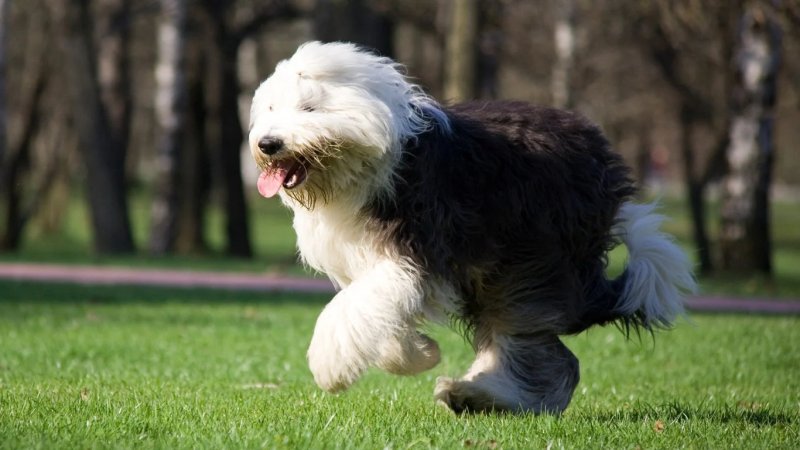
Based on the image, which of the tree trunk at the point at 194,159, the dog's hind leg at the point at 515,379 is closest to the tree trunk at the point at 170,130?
the tree trunk at the point at 194,159

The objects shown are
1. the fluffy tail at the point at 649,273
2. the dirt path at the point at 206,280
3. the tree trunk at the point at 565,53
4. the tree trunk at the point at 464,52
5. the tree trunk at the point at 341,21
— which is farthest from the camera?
the tree trunk at the point at 565,53

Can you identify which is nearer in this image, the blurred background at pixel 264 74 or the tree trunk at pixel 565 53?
the blurred background at pixel 264 74

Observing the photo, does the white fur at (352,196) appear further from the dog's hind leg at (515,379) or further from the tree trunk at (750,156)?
the tree trunk at (750,156)

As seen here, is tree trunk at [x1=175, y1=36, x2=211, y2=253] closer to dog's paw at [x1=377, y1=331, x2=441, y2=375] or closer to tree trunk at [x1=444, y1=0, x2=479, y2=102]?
tree trunk at [x1=444, y1=0, x2=479, y2=102]

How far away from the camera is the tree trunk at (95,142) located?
69.1 ft

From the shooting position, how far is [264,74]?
1407 inches

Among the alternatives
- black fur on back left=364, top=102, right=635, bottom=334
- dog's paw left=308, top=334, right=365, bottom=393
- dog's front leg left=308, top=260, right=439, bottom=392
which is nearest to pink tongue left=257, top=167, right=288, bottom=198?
black fur on back left=364, top=102, right=635, bottom=334

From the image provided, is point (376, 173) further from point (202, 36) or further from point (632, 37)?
point (632, 37)

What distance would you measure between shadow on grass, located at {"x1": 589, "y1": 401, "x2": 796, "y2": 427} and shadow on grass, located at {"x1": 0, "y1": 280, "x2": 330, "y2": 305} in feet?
25.3

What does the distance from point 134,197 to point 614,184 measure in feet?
149

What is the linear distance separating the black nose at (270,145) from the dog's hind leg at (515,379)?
1451 mm

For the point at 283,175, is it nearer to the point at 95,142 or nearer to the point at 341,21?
the point at 341,21

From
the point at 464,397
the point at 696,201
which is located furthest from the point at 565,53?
the point at 464,397

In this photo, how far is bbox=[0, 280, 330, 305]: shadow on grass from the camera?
45.4ft
